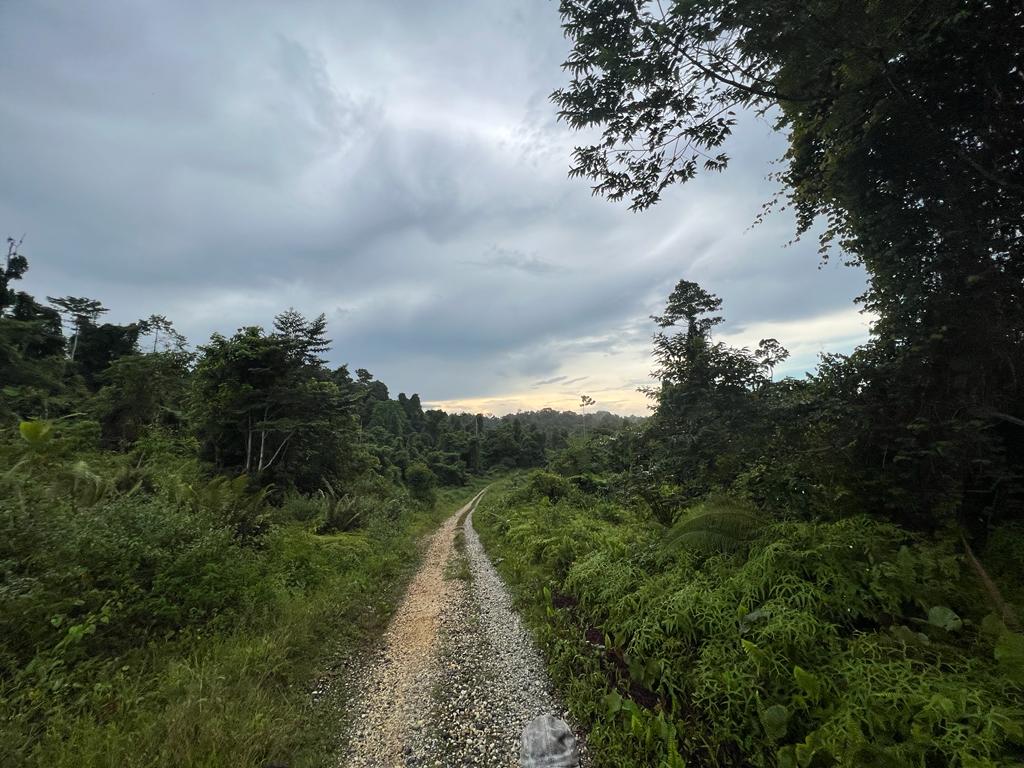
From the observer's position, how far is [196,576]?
539 cm

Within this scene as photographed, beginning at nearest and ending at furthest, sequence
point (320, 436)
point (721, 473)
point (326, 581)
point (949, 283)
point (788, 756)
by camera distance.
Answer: point (788, 756) → point (949, 283) → point (721, 473) → point (326, 581) → point (320, 436)

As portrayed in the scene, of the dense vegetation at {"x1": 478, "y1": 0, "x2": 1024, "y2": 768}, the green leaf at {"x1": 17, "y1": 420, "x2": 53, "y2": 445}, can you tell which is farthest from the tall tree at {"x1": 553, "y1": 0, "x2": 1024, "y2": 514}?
the green leaf at {"x1": 17, "y1": 420, "x2": 53, "y2": 445}

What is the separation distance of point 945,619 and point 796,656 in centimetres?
123

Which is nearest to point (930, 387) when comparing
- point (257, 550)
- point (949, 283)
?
point (949, 283)

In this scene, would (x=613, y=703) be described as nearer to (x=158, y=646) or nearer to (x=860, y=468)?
(x=860, y=468)

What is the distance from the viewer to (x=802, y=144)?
20.1 feet

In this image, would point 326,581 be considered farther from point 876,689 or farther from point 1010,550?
point 1010,550

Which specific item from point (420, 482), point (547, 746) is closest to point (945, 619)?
point (547, 746)

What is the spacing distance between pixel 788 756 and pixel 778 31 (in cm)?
618

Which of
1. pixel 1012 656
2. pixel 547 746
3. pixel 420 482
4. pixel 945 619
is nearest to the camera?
pixel 1012 656

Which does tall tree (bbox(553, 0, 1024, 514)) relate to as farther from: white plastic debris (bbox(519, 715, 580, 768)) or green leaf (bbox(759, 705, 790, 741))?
white plastic debris (bbox(519, 715, 580, 768))

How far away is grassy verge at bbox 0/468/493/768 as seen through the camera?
123 inches

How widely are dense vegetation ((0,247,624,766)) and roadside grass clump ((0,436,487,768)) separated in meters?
0.02

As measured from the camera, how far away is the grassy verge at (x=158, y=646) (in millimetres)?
3125
